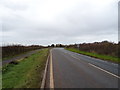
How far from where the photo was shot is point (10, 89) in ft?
29.0

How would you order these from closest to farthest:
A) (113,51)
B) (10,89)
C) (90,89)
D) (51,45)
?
(90,89) < (10,89) < (113,51) < (51,45)

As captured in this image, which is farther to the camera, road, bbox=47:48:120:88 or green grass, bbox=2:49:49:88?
green grass, bbox=2:49:49:88

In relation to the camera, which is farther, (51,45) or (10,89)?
(51,45)

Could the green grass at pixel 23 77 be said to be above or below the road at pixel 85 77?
below

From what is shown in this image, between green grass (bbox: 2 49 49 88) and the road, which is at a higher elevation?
the road

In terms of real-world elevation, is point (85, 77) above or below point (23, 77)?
above

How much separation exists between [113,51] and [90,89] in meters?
19.8

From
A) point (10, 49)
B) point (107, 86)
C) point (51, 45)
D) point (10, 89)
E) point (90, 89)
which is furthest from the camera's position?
point (51, 45)

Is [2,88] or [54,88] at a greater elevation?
[54,88]

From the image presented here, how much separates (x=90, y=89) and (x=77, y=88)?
566 mm

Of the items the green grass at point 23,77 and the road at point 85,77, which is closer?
the road at point 85,77

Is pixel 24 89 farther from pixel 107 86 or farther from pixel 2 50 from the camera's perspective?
pixel 2 50

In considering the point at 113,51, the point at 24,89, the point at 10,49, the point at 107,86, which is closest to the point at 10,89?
the point at 24,89

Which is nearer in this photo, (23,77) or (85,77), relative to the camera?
(85,77)
